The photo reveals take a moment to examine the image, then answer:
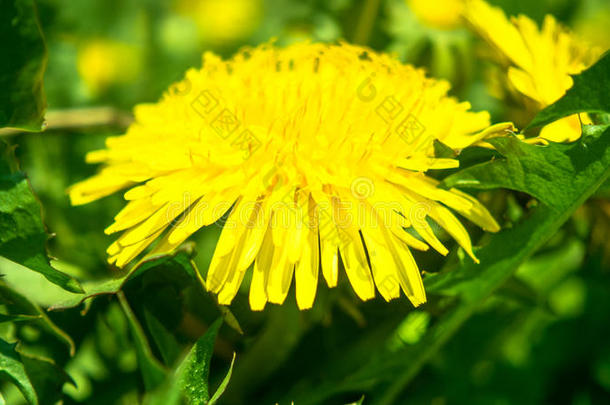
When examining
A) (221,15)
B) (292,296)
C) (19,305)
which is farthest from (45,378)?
(221,15)

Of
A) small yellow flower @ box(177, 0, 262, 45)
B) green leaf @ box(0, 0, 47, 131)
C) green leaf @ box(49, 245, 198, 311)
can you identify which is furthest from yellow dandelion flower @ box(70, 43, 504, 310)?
small yellow flower @ box(177, 0, 262, 45)

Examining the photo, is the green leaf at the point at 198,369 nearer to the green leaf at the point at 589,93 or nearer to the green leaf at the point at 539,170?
the green leaf at the point at 539,170

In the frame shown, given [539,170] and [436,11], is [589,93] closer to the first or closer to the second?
[539,170]

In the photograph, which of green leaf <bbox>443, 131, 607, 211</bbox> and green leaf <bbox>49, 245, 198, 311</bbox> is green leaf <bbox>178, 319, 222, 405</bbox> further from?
green leaf <bbox>443, 131, 607, 211</bbox>

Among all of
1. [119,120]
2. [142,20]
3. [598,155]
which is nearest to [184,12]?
[142,20]

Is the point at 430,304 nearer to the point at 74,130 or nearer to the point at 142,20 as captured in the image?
the point at 74,130

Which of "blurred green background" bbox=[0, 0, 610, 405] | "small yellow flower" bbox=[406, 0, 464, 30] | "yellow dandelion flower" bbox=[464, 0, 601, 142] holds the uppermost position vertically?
"yellow dandelion flower" bbox=[464, 0, 601, 142]

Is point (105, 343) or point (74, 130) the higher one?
point (74, 130)
